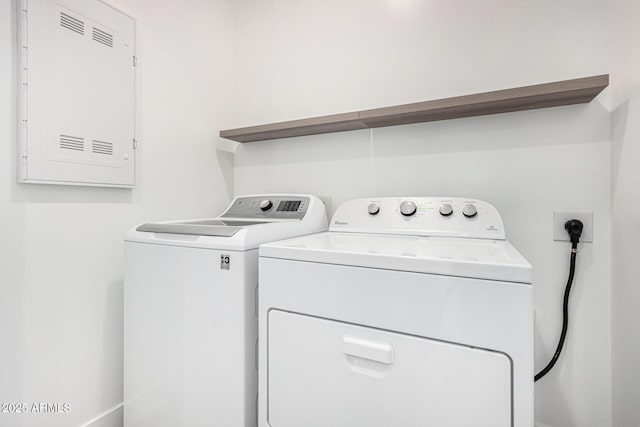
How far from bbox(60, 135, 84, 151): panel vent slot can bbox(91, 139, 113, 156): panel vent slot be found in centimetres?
4

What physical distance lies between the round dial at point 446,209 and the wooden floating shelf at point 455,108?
1.31 feet

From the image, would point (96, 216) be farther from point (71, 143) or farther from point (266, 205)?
point (266, 205)

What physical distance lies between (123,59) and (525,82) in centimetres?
173

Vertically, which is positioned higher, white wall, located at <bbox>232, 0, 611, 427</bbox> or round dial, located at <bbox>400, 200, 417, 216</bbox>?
white wall, located at <bbox>232, 0, 611, 427</bbox>

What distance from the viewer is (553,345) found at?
1.28m

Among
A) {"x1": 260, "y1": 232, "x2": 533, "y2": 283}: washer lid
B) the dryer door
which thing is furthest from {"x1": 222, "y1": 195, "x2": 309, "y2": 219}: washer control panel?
the dryer door

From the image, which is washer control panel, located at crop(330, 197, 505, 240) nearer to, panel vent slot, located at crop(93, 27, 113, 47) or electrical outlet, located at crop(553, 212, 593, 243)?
electrical outlet, located at crop(553, 212, 593, 243)

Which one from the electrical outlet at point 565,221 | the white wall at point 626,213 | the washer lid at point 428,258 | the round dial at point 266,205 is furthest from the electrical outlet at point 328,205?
the white wall at point 626,213

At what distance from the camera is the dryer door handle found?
2.68 feet

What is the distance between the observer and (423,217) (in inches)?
52.5

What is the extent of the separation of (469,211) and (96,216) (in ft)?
5.03

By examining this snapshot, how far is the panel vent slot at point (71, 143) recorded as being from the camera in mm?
1199

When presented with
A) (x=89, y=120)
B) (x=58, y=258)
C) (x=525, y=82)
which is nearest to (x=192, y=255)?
(x=58, y=258)

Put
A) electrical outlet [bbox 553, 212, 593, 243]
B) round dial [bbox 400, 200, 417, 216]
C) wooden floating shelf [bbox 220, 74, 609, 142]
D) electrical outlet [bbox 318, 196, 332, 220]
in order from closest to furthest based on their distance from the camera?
wooden floating shelf [bbox 220, 74, 609, 142] < electrical outlet [bbox 553, 212, 593, 243] < round dial [bbox 400, 200, 417, 216] < electrical outlet [bbox 318, 196, 332, 220]
